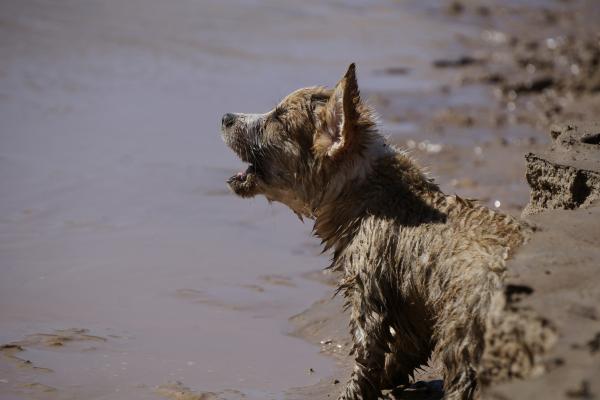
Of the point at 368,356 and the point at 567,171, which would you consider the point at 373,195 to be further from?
the point at 567,171

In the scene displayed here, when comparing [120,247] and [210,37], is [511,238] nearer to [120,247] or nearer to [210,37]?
[120,247]

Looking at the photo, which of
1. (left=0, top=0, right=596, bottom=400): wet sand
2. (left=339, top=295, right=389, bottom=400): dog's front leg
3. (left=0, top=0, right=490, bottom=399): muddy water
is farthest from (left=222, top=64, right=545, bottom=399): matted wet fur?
(left=0, top=0, right=490, bottom=399): muddy water

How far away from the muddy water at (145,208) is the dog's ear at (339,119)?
1.41m

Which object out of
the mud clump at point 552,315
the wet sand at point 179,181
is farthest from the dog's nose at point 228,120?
the mud clump at point 552,315

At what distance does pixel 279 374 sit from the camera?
5.79 m

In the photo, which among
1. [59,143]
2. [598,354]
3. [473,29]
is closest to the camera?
[598,354]

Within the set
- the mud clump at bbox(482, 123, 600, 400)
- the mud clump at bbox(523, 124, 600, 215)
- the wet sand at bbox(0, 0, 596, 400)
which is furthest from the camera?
the wet sand at bbox(0, 0, 596, 400)

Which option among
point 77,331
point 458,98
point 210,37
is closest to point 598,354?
point 77,331

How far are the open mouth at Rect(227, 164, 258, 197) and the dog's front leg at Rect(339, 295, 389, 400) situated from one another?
130cm

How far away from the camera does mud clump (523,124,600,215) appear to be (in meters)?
5.51

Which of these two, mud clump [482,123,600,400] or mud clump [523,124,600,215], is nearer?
mud clump [482,123,600,400]

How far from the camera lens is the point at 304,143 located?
5.51 m

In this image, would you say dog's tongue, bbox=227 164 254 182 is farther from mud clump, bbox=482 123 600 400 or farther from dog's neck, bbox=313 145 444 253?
mud clump, bbox=482 123 600 400

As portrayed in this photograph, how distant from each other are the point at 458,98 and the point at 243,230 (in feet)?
20.1
